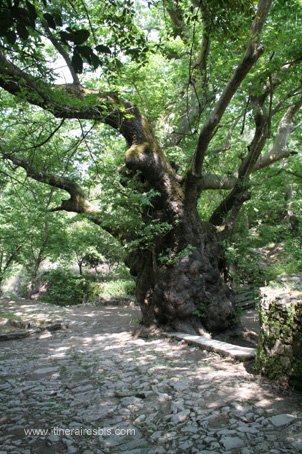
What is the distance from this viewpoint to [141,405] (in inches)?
147

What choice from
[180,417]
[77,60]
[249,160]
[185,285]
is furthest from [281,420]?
[249,160]

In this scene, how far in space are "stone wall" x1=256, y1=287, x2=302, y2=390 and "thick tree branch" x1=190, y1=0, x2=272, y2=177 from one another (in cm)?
331

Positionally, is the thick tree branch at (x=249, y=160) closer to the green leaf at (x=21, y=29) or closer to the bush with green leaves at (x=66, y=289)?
the green leaf at (x=21, y=29)

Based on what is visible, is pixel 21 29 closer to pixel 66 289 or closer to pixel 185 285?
pixel 185 285

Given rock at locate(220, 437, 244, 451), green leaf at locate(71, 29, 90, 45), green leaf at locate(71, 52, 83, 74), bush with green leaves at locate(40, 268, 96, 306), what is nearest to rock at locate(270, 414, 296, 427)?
rock at locate(220, 437, 244, 451)

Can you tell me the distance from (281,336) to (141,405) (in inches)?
70.5

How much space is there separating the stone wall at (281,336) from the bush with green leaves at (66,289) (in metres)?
13.0

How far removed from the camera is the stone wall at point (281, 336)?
12.5 ft

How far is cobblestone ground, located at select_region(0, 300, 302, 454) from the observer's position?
2893mm

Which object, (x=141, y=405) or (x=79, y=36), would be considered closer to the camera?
(x=79, y=36)

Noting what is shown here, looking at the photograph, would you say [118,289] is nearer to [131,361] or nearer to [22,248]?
[22,248]

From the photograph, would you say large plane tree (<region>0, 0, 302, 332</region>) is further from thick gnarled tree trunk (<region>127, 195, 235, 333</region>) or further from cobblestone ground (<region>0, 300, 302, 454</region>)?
cobblestone ground (<region>0, 300, 302, 454</region>)

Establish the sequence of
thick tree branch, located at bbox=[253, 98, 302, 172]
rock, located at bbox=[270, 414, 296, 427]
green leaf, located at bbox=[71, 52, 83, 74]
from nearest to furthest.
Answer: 1. green leaf, located at bbox=[71, 52, 83, 74]
2. rock, located at bbox=[270, 414, 296, 427]
3. thick tree branch, located at bbox=[253, 98, 302, 172]

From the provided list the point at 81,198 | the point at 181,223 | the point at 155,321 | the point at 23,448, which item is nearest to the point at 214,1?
the point at 23,448
